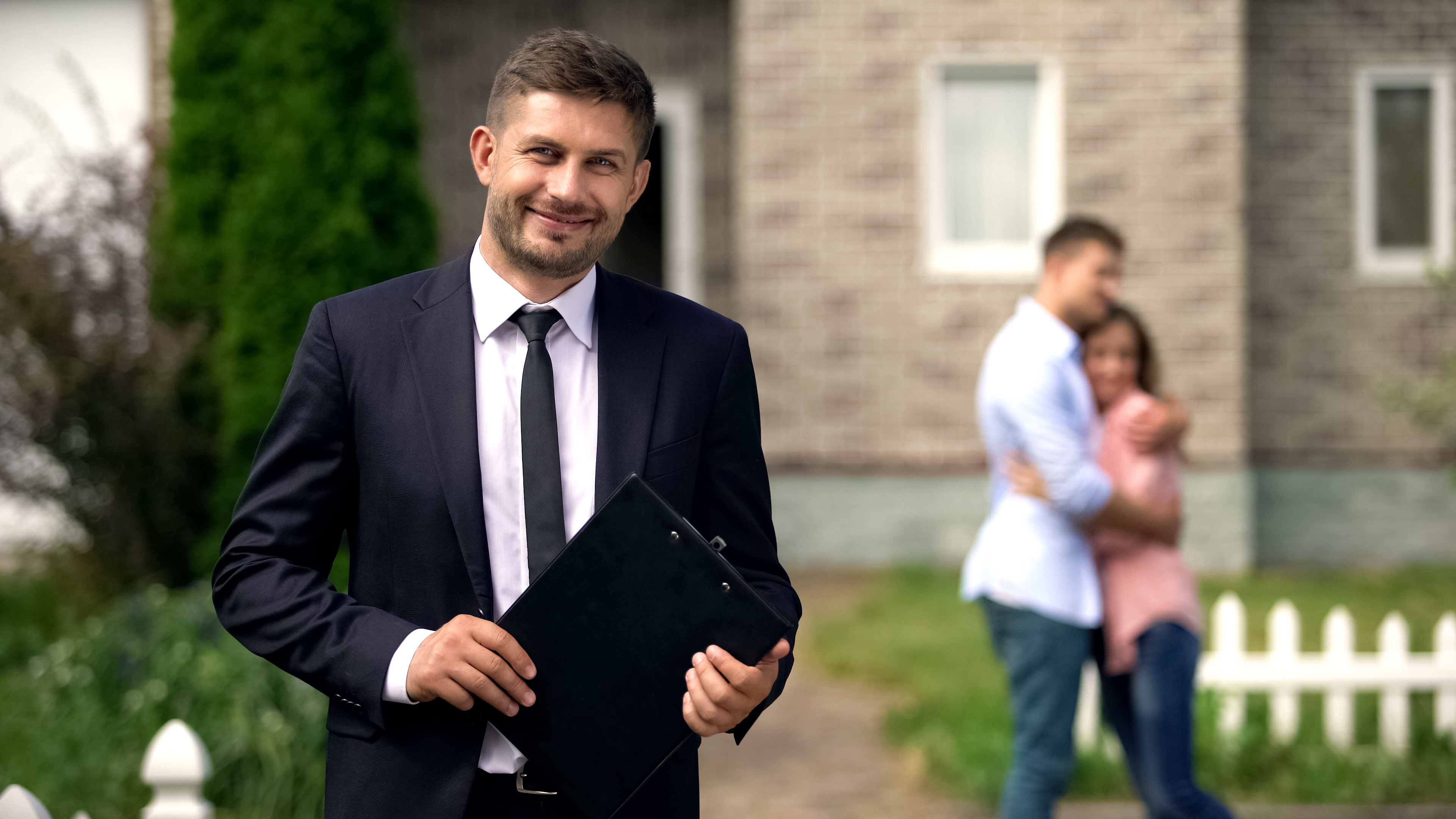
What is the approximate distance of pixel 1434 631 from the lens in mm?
6516

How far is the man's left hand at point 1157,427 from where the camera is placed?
330 cm

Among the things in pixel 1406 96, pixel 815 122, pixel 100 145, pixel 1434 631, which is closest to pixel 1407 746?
pixel 1434 631

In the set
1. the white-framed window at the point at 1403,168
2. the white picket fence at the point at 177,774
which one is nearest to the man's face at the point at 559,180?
the white picket fence at the point at 177,774

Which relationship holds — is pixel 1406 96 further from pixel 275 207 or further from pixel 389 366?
pixel 389 366

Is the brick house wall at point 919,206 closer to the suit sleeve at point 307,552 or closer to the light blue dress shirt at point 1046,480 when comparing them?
the light blue dress shirt at point 1046,480

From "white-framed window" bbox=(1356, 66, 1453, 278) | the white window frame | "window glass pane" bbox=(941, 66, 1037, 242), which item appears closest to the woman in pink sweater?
"window glass pane" bbox=(941, 66, 1037, 242)

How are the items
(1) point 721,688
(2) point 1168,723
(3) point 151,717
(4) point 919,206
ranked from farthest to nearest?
(4) point 919,206 → (3) point 151,717 → (2) point 1168,723 → (1) point 721,688

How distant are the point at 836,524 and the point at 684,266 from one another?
8.46 feet

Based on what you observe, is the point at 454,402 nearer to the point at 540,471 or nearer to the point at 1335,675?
the point at 540,471

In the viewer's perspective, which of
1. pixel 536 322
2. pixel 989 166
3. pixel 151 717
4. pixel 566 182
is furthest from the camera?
pixel 989 166

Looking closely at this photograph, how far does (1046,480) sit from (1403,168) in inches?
337

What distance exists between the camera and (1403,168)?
9906 millimetres

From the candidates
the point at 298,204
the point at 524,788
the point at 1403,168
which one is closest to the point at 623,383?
the point at 524,788

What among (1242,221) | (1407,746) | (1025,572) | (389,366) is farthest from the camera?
(1242,221)
